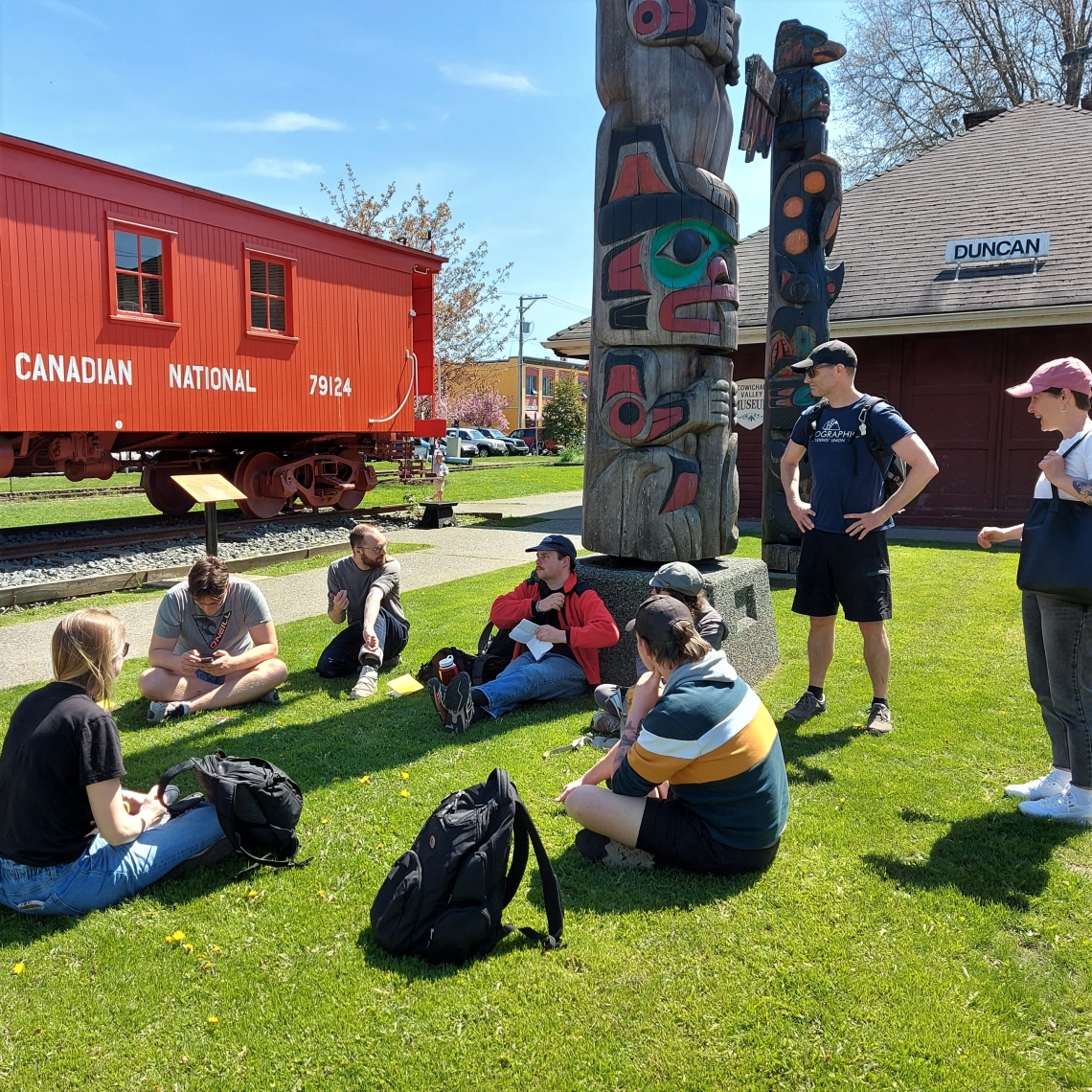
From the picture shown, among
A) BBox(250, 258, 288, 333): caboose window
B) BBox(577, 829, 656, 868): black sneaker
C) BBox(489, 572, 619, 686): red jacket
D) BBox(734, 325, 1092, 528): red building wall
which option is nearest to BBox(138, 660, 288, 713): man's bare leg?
BBox(489, 572, 619, 686): red jacket

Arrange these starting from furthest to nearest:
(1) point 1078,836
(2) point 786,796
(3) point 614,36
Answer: (3) point 614,36 → (1) point 1078,836 → (2) point 786,796

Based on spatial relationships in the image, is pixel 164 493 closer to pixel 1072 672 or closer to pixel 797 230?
pixel 797 230

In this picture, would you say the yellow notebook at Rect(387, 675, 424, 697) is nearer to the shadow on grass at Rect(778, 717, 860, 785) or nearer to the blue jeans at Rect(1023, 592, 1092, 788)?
the shadow on grass at Rect(778, 717, 860, 785)

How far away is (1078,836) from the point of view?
3510 mm

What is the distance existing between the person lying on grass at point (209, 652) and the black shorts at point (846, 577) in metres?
3.00

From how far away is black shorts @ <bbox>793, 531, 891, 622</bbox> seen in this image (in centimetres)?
451

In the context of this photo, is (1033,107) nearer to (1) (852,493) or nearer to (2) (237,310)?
(2) (237,310)

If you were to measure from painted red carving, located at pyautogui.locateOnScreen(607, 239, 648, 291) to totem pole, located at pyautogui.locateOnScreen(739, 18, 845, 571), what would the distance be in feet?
11.8

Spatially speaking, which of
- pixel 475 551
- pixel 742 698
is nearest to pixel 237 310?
pixel 475 551

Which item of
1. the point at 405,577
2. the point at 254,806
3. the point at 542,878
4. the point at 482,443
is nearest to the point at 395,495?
the point at 405,577

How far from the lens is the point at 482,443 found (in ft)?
131

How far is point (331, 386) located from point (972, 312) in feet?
29.5

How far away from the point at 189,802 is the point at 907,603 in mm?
6190

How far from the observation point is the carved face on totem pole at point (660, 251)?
509cm
